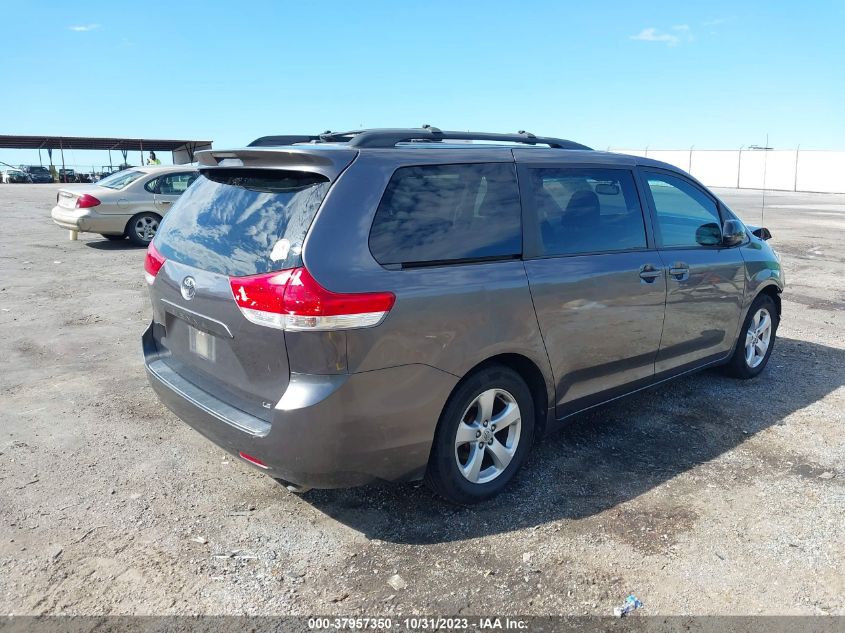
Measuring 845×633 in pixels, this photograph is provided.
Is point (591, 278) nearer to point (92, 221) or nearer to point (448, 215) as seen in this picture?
point (448, 215)

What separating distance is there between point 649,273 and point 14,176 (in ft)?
157

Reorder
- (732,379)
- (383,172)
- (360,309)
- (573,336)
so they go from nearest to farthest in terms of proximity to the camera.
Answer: (360,309)
(383,172)
(573,336)
(732,379)

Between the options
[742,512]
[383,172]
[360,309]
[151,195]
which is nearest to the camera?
[360,309]

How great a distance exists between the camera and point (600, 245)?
4.07m

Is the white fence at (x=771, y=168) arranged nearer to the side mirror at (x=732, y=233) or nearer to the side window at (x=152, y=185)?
the side window at (x=152, y=185)

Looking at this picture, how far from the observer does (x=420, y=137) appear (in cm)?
367

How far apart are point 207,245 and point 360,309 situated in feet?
3.19

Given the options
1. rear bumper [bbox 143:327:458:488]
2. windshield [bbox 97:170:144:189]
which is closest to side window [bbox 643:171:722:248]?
rear bumper [bbox 143:327:458:488]

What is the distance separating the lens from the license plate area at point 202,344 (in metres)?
3.35

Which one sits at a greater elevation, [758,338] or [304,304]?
[304,304]

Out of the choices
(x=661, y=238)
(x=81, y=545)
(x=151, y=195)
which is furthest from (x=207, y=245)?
(x=151, y=195)

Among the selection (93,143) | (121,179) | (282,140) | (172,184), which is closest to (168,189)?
(172,184)

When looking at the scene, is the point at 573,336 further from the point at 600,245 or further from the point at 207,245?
the point at 207,245

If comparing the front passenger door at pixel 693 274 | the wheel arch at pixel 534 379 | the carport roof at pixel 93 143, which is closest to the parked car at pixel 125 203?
the front passenger door at pixel 693 274
